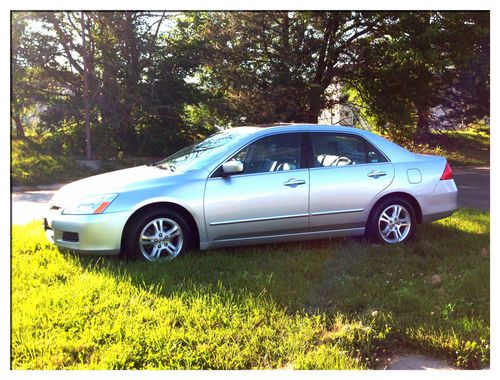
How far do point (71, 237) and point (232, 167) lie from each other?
5.70ft

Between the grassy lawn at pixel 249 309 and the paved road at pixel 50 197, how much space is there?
2624 millimetres

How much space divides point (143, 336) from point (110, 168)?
11.4 metres

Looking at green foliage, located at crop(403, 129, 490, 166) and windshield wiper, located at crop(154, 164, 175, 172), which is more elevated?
green foliage, located at crop(403, 129, 490, 166)

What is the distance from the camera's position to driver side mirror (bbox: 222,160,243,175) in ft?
14.8

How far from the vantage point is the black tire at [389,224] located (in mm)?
5102

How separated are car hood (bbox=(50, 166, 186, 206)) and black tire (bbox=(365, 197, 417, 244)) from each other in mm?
2266

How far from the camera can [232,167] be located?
4.51 meters

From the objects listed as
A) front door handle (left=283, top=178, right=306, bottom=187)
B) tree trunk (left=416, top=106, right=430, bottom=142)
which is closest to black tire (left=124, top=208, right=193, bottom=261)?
front door handle (left=283, top=178, right=306, bottom=187)

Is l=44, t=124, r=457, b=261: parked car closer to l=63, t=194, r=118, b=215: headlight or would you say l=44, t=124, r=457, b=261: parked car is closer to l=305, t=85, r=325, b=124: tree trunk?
l=63, t=194, r=118, b=215: headlight

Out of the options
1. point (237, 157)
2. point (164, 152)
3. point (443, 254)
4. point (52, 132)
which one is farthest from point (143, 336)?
point (52, 132)

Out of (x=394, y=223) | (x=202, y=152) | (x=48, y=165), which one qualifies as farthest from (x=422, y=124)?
(x=202, y=152)

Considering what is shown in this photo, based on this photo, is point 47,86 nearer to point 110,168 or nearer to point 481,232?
point 110,168

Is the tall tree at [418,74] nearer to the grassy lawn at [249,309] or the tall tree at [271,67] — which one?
the tall tree at [271,67]

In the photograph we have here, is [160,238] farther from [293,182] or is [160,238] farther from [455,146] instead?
[455,146]
